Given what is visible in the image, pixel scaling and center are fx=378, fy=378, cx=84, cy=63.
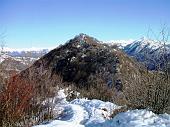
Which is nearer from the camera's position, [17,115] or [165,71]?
[17,115]

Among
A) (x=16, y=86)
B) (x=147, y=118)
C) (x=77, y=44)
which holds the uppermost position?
(x=77, y=44)

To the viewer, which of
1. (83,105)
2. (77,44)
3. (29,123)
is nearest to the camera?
(29,123)

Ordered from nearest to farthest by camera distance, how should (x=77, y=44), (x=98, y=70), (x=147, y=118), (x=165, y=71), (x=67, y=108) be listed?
(x=147, y=118) < (x=165, y=71) < (x=67, y=108) < (x=98, y=70) < (x=77, y=44)

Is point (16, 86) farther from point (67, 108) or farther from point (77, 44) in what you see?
point (77, 44)

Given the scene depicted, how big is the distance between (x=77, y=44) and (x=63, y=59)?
10.2 metres

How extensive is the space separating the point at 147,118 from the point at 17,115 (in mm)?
4298

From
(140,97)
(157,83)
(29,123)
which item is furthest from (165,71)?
(29,123)

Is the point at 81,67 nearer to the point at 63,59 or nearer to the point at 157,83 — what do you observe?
the point at 63,59

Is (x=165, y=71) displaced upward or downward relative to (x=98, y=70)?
downward

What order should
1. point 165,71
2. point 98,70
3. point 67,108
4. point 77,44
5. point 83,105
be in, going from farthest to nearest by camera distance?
point 77,44 < point 98,70 < point 83,105 < point 67,108 < point 165,71

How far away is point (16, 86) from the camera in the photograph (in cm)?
1245

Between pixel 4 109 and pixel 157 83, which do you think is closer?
pixel 4 109

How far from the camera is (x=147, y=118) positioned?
12.1m

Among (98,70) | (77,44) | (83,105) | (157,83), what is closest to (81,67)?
(98,70)
